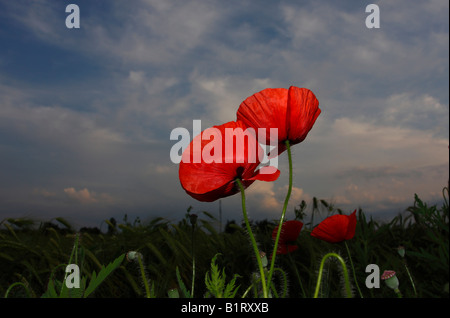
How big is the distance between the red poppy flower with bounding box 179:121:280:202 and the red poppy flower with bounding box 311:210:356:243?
313 millimetres

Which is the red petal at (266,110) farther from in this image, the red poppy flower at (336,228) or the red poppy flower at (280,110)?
the red poppy flower at (336,228)

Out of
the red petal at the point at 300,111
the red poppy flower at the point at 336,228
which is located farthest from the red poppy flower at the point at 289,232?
the red petal at the point at 300,111

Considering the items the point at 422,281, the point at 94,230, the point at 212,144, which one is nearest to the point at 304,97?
the point at 212,144

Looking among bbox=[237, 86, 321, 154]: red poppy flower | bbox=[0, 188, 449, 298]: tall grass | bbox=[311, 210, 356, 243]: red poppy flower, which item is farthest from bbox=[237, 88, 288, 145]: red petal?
bbox=[0, 188, 449, 298]: tall grass

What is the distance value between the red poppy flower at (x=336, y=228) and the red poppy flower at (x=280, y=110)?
31 centimetres

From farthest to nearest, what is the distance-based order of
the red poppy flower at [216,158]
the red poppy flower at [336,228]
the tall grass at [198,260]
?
the tall grass at [198,260]
the red poppy flower at [336,228]
the red poppy flower at [216,158]

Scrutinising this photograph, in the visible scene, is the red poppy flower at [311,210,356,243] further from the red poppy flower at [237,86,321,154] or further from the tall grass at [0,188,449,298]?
the tall grass at [0,188,449,298]

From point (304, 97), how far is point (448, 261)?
159cm

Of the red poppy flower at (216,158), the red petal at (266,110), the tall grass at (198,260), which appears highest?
the red petal at (266,110)

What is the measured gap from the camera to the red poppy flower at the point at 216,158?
0.60 metres

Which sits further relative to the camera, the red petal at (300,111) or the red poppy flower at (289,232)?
the red poppy flower at (289,232)

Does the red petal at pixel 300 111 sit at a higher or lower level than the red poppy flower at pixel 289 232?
higher
